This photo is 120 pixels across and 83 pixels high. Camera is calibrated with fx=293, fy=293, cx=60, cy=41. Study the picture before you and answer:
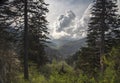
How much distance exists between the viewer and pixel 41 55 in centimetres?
4244

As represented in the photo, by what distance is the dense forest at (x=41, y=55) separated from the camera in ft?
49.7

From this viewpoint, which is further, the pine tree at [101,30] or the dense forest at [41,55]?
the pine tree at [101,30]

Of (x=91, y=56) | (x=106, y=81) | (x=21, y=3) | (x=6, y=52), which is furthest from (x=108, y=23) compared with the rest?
(x=106, y=81)

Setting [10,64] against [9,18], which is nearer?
[10,64]

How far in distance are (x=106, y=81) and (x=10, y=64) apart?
9.38m

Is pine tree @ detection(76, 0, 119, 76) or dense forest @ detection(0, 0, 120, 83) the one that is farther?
pine tree @ detection(76, 0, 119, 76)

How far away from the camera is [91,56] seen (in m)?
34.8

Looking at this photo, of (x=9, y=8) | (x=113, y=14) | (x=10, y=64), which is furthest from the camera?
(x=113, y=14)

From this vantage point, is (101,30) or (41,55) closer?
(101,30)

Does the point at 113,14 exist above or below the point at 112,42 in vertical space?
above

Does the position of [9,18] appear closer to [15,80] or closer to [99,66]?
[15,80]

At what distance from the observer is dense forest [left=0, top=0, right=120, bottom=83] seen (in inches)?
597

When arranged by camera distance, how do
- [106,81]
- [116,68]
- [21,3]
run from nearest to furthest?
1. [106,81]
2. [116,68]
3. [21,3]

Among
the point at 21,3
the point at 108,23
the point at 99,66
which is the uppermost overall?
the point at 21,3
